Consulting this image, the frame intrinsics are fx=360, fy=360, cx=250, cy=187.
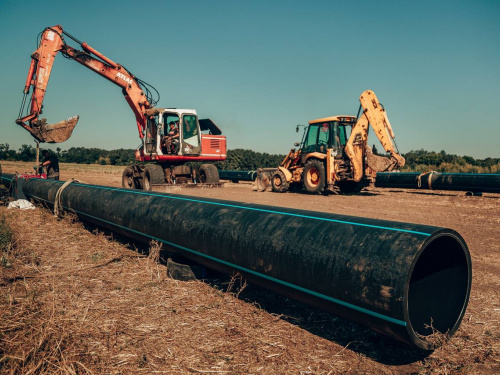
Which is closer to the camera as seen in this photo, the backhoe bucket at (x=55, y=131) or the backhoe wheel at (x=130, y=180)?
the backhoe bucket at (x=55, y=131)

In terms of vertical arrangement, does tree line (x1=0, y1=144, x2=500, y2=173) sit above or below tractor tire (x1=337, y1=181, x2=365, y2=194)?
above

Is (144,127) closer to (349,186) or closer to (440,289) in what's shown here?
(349,186)

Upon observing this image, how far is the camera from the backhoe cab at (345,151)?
43.7ft

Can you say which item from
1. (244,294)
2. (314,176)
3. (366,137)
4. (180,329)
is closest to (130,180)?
(314,176)

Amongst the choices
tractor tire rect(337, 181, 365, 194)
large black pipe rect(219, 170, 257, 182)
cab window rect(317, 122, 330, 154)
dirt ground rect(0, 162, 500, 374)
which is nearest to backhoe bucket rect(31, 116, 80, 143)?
dirt ground rect(0, 162, 500, 374)

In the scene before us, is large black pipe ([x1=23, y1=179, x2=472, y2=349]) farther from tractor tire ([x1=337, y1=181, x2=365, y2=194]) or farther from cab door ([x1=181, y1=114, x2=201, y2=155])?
tractor tire ([x1=337, y1=181, x2=365, y2=194])

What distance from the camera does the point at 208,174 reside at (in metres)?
15.8

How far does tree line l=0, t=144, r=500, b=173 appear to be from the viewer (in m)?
24.9

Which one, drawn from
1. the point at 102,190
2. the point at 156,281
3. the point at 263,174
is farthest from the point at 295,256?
the point at 263,174

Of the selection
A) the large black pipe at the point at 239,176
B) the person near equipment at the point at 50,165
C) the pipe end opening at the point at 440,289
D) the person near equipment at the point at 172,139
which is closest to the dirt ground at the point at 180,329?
the pipe end opening at the point at 440,289

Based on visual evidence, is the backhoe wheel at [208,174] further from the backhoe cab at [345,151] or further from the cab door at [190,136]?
the backhoe cab at [345,151]

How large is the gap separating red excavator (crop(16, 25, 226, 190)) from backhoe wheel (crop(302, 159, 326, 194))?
13.1 feet

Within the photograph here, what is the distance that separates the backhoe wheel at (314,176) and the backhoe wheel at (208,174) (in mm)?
3853

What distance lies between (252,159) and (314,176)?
27.6m
